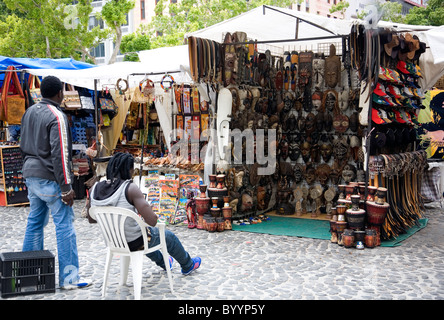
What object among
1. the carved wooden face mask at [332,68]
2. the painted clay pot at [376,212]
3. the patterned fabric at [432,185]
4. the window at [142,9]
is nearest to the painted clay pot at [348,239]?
the painted clay pot at [376,212]

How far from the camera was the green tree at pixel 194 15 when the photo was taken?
68.1 ft

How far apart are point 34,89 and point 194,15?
14082 mm

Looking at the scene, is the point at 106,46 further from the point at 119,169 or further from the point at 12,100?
the point at 119,169

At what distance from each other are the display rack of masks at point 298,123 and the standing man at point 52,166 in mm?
3079

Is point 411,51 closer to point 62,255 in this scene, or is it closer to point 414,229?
point 414,229

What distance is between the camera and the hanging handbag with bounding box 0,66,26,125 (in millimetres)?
8055

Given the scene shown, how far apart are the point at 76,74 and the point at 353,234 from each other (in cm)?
482

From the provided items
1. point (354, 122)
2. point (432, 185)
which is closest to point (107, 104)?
point (354, 122)

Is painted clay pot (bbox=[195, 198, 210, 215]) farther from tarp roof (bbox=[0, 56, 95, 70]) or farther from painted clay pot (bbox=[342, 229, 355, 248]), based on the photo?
tarp roof (bbox=[0, 56, 95, 70])

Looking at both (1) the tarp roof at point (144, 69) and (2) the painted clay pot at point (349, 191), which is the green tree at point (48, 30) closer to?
(1) the tarp roof at point (144, 69)

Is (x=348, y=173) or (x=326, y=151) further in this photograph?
(x=326, y=151)

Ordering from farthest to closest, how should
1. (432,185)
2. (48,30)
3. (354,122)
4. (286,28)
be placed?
(48,30)
(432,185)
(286,28)
(354,122)

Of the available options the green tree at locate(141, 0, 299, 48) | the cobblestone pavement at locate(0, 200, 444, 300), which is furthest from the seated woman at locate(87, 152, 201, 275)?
the green tree at locate(141, 0, 299, 48)

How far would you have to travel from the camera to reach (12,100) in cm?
813
